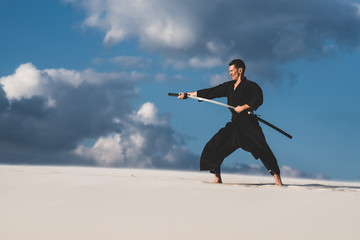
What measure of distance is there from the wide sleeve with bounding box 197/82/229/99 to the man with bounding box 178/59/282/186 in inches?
3.3

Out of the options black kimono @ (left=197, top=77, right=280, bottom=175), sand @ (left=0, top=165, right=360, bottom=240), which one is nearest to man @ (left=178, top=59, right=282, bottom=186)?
black kimono @ (left=197, top=77, right=280, bottom=175)

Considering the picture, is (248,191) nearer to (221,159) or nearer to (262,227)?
(262,227)

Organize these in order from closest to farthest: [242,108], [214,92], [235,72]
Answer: [242,108]
[235,72]
[214,92]

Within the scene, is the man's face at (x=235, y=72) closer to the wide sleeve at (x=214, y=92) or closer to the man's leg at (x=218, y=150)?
the wide sleeve at (x=214, y=92)

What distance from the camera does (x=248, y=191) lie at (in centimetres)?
359

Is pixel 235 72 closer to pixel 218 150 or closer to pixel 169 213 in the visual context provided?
pixel 218 150

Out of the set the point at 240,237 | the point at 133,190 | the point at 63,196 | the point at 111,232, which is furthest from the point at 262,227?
the point at 63,196

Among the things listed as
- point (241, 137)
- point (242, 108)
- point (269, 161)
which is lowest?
point (269, 161)

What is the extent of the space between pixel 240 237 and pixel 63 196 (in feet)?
5.41

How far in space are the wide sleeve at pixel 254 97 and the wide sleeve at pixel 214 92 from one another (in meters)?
0.41

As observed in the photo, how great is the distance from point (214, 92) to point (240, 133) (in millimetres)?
778

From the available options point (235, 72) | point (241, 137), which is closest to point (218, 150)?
point (241, 137)

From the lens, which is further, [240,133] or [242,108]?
[240,133]

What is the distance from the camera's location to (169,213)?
2748mm
